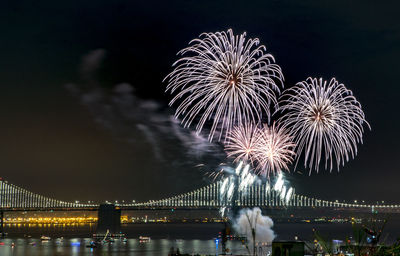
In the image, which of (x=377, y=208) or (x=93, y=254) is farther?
(x=377, y=208)

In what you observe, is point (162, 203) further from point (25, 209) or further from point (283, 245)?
point (283, 245)

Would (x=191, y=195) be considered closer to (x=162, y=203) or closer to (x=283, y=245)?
(x=162, y=203)

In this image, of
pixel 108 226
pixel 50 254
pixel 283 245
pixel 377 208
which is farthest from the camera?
pixel 377 208

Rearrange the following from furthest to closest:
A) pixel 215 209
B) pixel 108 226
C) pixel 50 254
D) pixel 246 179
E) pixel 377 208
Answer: pixel 377 208
pixel 215 209
pixel 108 226
pixel 50 254
pixel 246 179

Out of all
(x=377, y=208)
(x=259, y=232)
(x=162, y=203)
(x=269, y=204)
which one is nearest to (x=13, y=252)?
(x=259, y=232)

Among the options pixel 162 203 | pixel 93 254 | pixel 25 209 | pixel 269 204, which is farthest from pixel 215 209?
pixel 93 254

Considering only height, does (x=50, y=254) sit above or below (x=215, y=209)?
below
